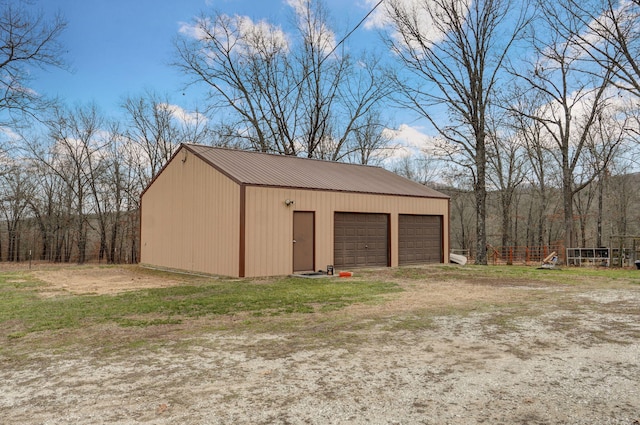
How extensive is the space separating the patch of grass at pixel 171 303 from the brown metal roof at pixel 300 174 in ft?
12.2

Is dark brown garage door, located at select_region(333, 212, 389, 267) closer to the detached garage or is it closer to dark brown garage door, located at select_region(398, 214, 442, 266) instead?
the detached garage

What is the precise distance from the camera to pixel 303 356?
441cm

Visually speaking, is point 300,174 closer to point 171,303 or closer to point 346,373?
point 171,303

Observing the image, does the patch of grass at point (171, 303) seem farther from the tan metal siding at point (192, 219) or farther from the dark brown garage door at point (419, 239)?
the dark brown garage door at point (419, 239)

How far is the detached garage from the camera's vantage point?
12.8 metres

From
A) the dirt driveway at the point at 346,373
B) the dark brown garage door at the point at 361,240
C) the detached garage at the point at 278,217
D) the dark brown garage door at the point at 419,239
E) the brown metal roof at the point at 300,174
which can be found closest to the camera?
the dirt driveway at the point at 346,373

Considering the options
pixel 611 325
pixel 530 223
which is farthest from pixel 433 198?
pixel 530 223

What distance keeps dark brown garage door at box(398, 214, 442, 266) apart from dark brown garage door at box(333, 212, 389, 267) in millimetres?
851

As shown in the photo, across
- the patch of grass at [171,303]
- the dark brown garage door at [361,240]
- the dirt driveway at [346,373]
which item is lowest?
the patch of grass at [171,303]

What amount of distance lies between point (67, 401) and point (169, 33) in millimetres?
23444

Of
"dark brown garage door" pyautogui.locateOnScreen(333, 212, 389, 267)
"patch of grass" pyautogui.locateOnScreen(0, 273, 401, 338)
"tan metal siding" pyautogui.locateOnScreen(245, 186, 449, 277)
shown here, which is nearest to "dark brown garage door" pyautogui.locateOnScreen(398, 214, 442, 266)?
"dark brown garage door" pyautogui.locateOnScreen(333, 212, 389, 267)

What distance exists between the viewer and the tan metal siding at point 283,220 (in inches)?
496

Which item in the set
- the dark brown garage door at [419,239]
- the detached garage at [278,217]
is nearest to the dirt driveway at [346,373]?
the detached garage at [278,217]

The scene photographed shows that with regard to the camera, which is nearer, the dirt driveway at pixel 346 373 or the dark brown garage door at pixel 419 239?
the dirt driveway at pixel 346 373
